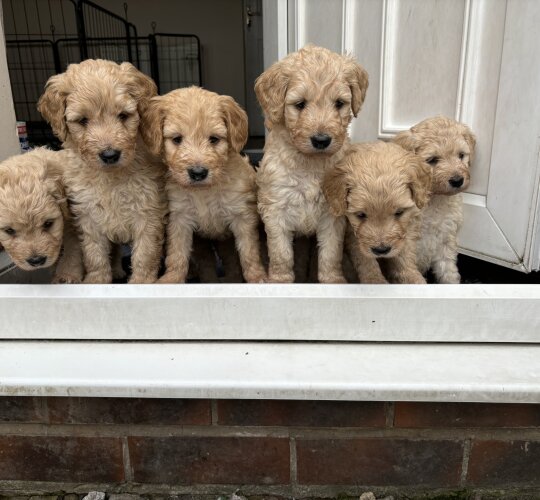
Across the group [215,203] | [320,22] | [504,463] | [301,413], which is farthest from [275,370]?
[320,22]

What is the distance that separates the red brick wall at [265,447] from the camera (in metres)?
1.93

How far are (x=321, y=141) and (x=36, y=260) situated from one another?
1.20 meters

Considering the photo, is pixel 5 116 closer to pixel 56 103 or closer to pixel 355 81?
pixel 56 103

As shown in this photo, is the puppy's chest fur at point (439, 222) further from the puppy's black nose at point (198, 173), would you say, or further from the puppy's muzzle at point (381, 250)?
the puppy's black nose at point (198, 173)

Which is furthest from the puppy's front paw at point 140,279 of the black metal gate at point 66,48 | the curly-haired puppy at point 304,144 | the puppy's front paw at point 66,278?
the black metal gate at point 66,48

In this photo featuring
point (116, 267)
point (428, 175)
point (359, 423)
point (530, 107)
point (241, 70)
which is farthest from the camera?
point (241, 70)

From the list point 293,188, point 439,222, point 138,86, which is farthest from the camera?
point 439,222

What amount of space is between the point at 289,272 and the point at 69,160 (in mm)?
1066

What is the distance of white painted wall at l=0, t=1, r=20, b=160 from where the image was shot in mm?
2674

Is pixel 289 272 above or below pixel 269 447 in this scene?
above

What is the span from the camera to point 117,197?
88.7 inches

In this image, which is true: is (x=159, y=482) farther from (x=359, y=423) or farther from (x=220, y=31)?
(x=220, y=31)

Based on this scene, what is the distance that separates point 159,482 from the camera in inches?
81.5

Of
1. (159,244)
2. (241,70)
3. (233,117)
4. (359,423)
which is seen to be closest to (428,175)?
(233,117)
